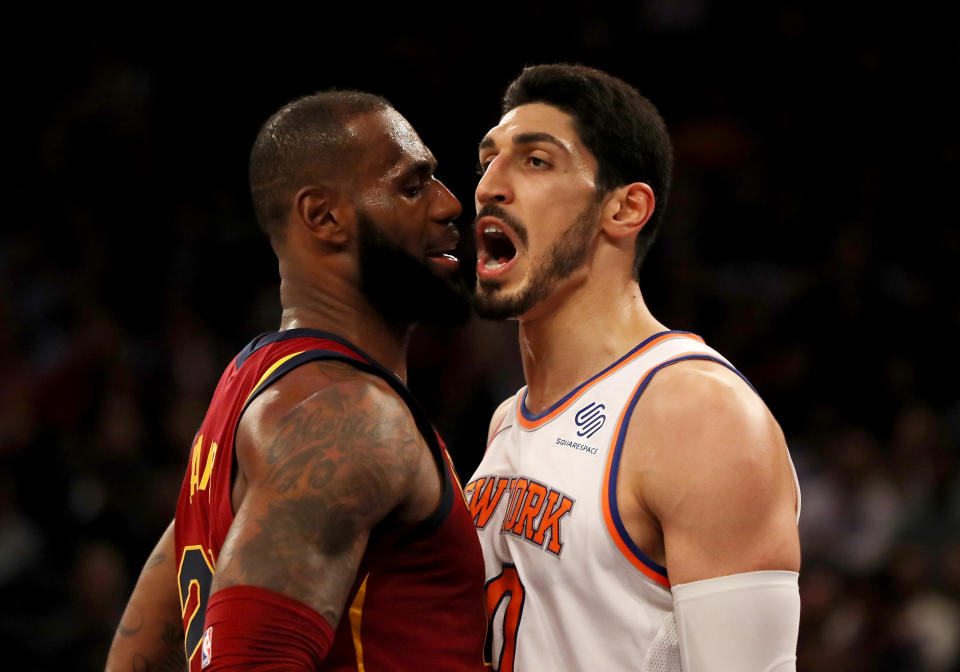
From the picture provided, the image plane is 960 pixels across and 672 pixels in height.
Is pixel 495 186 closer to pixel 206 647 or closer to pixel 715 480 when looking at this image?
pixel 715 480

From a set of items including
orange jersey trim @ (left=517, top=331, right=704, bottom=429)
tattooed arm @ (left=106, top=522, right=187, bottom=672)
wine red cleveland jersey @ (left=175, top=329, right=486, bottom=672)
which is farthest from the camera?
tattooed arm @ (left=106, top=522, right=187, bottom=672)

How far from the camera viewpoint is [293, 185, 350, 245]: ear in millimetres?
2707

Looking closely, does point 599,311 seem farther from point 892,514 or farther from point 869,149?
point 869,149

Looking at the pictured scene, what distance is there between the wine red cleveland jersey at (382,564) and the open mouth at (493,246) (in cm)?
61

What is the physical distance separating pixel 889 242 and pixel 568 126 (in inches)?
212

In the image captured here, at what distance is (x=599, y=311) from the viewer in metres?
2.97

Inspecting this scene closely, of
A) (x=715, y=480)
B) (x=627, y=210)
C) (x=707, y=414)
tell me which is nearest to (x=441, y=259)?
(x=627, y=210)

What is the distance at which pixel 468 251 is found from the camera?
7480 millimetres

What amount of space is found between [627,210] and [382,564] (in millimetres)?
1163

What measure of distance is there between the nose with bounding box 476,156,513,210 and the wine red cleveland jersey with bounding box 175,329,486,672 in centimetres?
65

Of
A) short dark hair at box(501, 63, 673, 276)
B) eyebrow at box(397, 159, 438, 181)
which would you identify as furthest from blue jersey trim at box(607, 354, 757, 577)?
eyebrow at box(397, 159, 438, 181)

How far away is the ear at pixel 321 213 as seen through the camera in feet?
8.88

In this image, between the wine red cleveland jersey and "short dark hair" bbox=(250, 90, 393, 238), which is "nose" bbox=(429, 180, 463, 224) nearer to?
"short dark hair" bbox=(250, 90, 393, 238)

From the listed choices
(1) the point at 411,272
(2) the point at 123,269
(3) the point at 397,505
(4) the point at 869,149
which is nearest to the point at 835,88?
(4) the point at 869,149
